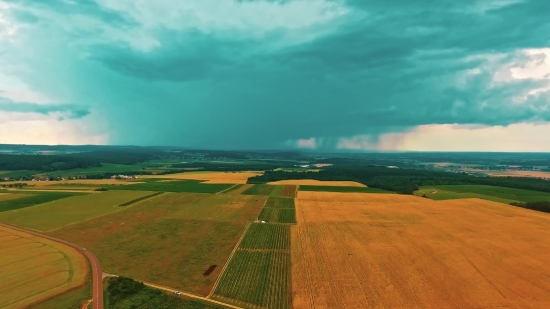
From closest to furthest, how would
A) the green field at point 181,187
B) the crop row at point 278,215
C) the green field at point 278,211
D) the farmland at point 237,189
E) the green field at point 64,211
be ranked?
the green field at point 64,211 < the crop row at point 278,215 < the green field at point 278,211 < the farmland at point 237,189 < the green field at point 181,187

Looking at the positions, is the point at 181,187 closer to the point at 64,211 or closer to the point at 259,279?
the point at 64,211

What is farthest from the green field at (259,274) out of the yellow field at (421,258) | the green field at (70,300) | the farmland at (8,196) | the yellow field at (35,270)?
the farmland at (8,196)

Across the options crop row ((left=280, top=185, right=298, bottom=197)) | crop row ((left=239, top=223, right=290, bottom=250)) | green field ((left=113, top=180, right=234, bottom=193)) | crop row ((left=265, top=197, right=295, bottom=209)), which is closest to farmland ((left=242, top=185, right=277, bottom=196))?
crop row ((left=280, top=185, right=298, bottom=197))

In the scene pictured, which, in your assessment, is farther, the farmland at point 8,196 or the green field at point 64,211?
the farmland at point 8,196

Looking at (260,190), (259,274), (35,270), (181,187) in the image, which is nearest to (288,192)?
(260,190)

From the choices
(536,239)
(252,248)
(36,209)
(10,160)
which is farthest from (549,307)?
(10,160)

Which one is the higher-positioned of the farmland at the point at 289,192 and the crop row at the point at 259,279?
the farmland at the point at 289,192

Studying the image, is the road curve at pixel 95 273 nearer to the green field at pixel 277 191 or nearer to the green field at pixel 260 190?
the green field at pixel 260 190
